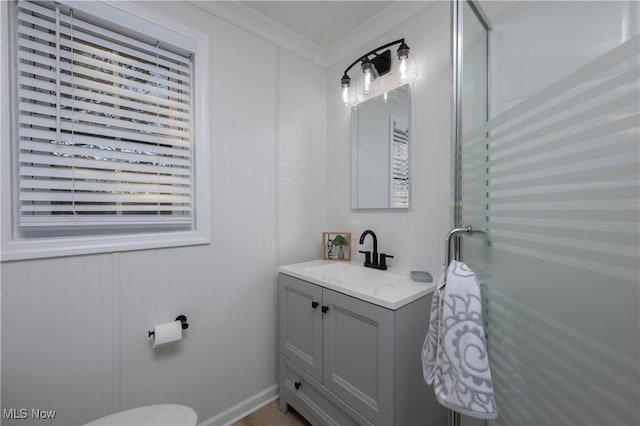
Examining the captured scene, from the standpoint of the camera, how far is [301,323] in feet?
4.58

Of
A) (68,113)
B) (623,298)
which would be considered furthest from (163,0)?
(623,298)

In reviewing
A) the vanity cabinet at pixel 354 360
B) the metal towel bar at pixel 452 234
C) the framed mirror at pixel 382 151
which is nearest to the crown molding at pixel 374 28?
the framed mirror at pixel 382 151

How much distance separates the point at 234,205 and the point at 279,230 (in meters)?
0.35

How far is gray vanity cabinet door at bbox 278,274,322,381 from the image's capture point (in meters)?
1.29

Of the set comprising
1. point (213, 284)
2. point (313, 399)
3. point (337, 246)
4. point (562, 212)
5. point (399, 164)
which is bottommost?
point (313, 399)

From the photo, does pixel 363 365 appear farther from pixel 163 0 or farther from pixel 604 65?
pixel 163 0

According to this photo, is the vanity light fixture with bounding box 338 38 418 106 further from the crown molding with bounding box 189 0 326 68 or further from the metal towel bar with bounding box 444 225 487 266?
the metal towel bar with bounding box 444 225 487 266

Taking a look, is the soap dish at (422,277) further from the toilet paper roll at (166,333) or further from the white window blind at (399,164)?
the toilet paper roll at (166,333)

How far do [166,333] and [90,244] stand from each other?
515 mm

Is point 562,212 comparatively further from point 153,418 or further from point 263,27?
point 263,27

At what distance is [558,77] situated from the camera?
537 millimetres

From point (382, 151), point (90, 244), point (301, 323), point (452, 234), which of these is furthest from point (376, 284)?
point (90, 244)

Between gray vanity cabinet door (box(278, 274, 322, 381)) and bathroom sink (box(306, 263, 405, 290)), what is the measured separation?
0.40 ft

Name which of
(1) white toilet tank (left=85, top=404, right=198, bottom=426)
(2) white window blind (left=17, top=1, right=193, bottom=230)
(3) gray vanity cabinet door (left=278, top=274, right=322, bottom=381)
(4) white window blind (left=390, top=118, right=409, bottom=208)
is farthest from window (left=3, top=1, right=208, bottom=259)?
(4) white window blind (left=390, top=118, right=409, bottom=208)
